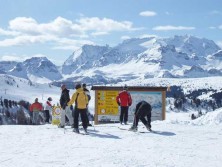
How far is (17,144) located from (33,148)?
1.10m

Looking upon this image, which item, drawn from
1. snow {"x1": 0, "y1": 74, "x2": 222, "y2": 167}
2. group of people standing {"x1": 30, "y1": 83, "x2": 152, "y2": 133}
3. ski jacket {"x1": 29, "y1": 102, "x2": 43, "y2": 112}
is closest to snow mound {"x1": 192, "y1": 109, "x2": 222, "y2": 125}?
snow {"x1": 0, "y1": 74, "x2": 222, "y2": 167}

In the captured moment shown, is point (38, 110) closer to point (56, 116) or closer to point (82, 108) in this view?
point (56, 116)

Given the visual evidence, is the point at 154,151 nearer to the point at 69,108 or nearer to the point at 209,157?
the point at 209,157

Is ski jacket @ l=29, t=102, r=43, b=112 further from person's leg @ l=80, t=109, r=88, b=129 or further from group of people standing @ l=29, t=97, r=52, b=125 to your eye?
person's leg @ l=80, t=109, r=88, b=129

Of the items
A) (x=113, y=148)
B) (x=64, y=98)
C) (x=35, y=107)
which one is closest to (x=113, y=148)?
(x=113, y=148)

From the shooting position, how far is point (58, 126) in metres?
21.2

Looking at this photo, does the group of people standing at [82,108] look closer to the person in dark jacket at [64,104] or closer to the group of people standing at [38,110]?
the person in dark jacket at [64,104]

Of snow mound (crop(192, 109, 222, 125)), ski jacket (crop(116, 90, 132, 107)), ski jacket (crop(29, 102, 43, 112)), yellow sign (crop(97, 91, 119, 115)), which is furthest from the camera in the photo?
ski jacket (crop(29, 102, 43, 112))

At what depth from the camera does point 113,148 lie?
Result: 1412 centimetres

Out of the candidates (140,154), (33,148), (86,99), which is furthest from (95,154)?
(86,99)

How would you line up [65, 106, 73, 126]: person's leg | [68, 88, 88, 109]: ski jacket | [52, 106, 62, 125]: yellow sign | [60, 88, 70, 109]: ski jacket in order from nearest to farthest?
[68, 88, 88, 109]: ski jacket < [60, 88, 70, 109]: ski jacket < [65, 106, 73, 126]: person's leg < [52, 106, 62, 125]: yellow sign

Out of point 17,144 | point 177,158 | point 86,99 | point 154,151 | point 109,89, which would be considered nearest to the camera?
point 177,158

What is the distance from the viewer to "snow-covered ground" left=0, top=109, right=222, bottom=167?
11.9 meters

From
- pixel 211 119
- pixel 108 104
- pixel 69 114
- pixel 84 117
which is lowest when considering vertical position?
pixel 211 119
